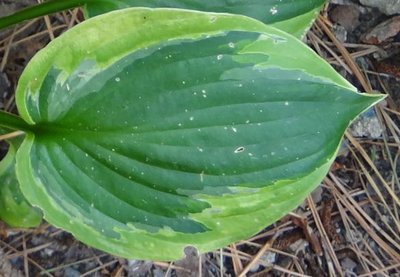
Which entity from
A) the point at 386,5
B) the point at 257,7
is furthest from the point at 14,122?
the point at 386,5

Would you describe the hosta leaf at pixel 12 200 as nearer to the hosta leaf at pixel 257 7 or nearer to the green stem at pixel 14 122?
the green stem at pixel 14 122

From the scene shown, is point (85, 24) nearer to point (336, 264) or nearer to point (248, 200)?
point (248, 200)

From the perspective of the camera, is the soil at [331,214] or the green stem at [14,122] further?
the soil at [331,214]

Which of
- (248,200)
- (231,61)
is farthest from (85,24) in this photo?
(248,200)

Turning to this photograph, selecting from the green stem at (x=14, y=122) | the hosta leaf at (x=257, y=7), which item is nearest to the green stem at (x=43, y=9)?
the hosta leaf at (x=257, y=7)

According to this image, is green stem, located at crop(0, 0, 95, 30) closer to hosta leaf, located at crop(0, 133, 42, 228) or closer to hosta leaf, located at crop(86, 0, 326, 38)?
hosta leaf, located at crop(86, 0, 326, 38)

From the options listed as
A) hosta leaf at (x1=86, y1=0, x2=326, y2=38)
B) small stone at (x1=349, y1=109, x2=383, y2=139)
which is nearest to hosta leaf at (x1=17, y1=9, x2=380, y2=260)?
hosta leaf at (x1=86, y1=0, x2=326, y2=38)
